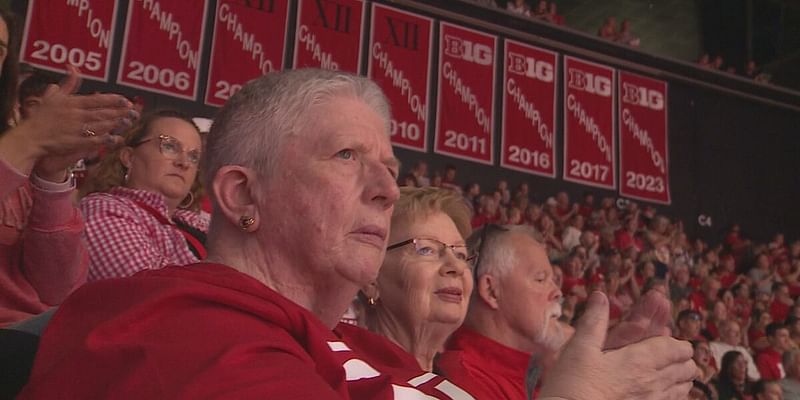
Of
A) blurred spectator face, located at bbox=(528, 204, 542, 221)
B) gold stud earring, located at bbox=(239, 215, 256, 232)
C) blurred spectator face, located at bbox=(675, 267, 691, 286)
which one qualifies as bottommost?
gold stud earring, located at bbox=(239, 215, 256, 232)

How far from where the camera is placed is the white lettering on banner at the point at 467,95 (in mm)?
7691

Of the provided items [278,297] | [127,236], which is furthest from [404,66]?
[278,297]

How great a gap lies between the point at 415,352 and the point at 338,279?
34.4 inches

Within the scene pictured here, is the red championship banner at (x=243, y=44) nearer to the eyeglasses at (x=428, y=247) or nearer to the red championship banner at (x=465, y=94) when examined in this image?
the red championship banner at (x=465, y=94)

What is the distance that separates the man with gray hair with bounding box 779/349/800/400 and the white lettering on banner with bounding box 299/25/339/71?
14.4 feet

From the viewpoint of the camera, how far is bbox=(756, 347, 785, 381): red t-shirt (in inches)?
212

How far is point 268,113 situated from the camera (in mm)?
970

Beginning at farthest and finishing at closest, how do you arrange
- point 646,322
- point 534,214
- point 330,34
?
point 330,34 < point 534,214 < point 646,322

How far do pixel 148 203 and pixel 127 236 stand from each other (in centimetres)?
19

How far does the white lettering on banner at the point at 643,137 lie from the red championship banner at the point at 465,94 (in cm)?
173

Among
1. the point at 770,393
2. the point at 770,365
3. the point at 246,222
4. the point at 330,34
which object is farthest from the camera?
the point at 330,34

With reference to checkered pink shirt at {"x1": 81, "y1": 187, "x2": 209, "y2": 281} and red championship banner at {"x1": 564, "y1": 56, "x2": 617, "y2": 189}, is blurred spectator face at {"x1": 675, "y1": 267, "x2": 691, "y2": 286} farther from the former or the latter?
checkered pink shirt at {"x1": 81, "y1": 187, "x2": 209, "y2": 281}

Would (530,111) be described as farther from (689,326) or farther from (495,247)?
(495,247)

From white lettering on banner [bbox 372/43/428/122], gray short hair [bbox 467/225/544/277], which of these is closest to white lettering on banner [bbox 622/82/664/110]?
white lettering on banner [bbox 372/43/428/122]
